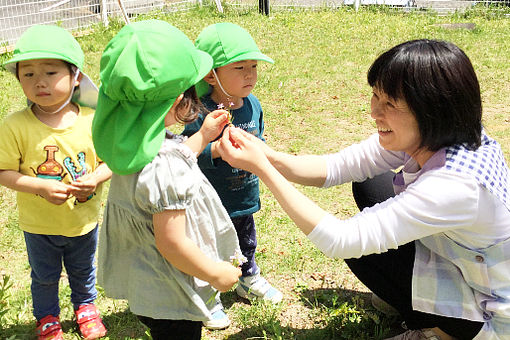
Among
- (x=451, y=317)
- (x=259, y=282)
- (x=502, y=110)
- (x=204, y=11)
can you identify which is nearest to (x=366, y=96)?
(x=502, y=110)

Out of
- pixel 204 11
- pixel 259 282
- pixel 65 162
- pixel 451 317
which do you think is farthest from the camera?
pixel 204 11

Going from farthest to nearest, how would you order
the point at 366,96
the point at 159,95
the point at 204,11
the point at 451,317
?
the point at 204,11, the point at 366,96, the point at 451,317, the point at 159,95

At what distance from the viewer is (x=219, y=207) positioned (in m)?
1.98

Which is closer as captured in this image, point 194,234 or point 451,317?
point 194,234

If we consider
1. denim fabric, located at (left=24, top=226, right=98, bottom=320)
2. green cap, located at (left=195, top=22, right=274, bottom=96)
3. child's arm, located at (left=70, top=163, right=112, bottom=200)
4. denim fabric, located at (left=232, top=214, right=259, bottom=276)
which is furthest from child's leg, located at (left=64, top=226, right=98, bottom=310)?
green cap, located at (left=195, top=22, right=274, bottom=96)

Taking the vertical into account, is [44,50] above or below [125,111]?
above

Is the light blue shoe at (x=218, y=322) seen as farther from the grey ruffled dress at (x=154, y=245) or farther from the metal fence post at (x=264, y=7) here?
the metal fence post at (x=264, y=7)

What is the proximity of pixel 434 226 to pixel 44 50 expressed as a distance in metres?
1.79

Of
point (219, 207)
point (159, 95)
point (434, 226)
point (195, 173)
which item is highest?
point (159, 95)

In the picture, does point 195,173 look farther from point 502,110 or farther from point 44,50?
point 502,110

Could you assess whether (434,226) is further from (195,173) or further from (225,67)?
Answer: (225,67)

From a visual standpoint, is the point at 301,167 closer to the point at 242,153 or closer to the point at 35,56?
the point at 242,153

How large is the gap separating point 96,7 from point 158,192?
24.9 feet

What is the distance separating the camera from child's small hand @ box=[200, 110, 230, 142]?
206 centimetres
